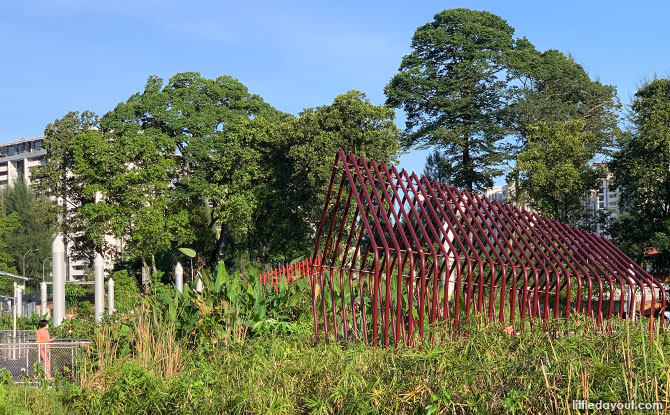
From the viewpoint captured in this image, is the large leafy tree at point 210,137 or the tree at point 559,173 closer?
the tree at point 559,173

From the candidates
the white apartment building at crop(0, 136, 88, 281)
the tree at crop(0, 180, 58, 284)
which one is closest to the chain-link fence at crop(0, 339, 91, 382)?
the tree at crop(0, 180, 58, 284)

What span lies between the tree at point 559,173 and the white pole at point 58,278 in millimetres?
17111

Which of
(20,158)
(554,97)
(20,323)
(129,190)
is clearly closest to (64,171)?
(129,190)

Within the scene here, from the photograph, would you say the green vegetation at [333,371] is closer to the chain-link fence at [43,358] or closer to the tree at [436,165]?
the chain-link fence at [43,358]

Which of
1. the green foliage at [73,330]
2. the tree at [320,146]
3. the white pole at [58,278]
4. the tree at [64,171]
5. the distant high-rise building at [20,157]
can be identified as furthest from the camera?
the distant high-rise building at [20,157]

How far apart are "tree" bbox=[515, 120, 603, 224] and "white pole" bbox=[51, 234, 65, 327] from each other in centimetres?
1711

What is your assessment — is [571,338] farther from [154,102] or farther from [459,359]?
[154,102]

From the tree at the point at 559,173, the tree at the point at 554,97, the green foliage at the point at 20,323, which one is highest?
the tree at the point at 554,97

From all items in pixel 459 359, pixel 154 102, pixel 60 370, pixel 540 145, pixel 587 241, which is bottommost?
pixel 60 370

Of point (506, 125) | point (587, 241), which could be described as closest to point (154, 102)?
point (506, 125)

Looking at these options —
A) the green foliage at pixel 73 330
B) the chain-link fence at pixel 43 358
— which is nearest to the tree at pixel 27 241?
the green foliage at pixel 73 330

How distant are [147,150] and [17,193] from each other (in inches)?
1079

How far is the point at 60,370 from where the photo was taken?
10.3 m

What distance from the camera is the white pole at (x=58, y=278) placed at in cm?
1414
